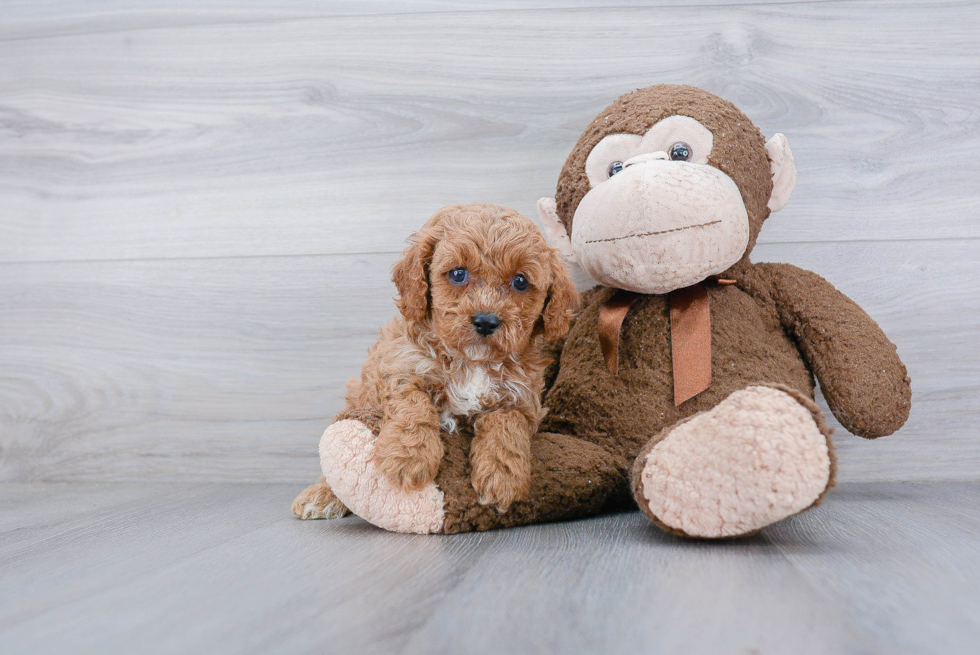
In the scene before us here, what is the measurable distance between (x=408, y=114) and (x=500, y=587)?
3.34 feet

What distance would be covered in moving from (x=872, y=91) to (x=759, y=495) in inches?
37.7

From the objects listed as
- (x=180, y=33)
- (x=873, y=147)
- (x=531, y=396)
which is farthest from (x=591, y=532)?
(x=180, y=33)

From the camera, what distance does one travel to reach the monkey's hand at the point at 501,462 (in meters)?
0.91

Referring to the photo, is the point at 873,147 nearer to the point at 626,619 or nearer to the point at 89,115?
the point at 626,619

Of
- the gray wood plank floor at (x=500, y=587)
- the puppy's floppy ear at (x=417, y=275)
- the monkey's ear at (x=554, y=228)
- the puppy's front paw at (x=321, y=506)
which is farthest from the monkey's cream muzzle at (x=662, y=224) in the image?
the puppy's front paw at (x=321, y=506)

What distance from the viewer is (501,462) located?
92cm

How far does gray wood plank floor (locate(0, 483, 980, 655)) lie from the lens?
A: 1.93 feet

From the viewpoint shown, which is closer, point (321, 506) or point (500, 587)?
point (500, 587)

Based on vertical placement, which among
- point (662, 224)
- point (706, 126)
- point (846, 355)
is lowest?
point (846, 355)

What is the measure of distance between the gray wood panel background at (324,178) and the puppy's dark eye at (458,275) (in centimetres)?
50

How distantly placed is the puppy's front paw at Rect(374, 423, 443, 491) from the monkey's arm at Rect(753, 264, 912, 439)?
61 centimetres

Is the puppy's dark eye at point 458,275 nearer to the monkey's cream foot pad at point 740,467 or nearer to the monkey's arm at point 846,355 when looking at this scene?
the monkey's cream foot pad at point 740,467

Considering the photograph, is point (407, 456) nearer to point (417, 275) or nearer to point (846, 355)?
point (417, 275)

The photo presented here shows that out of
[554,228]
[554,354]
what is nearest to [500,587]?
[554,354]
